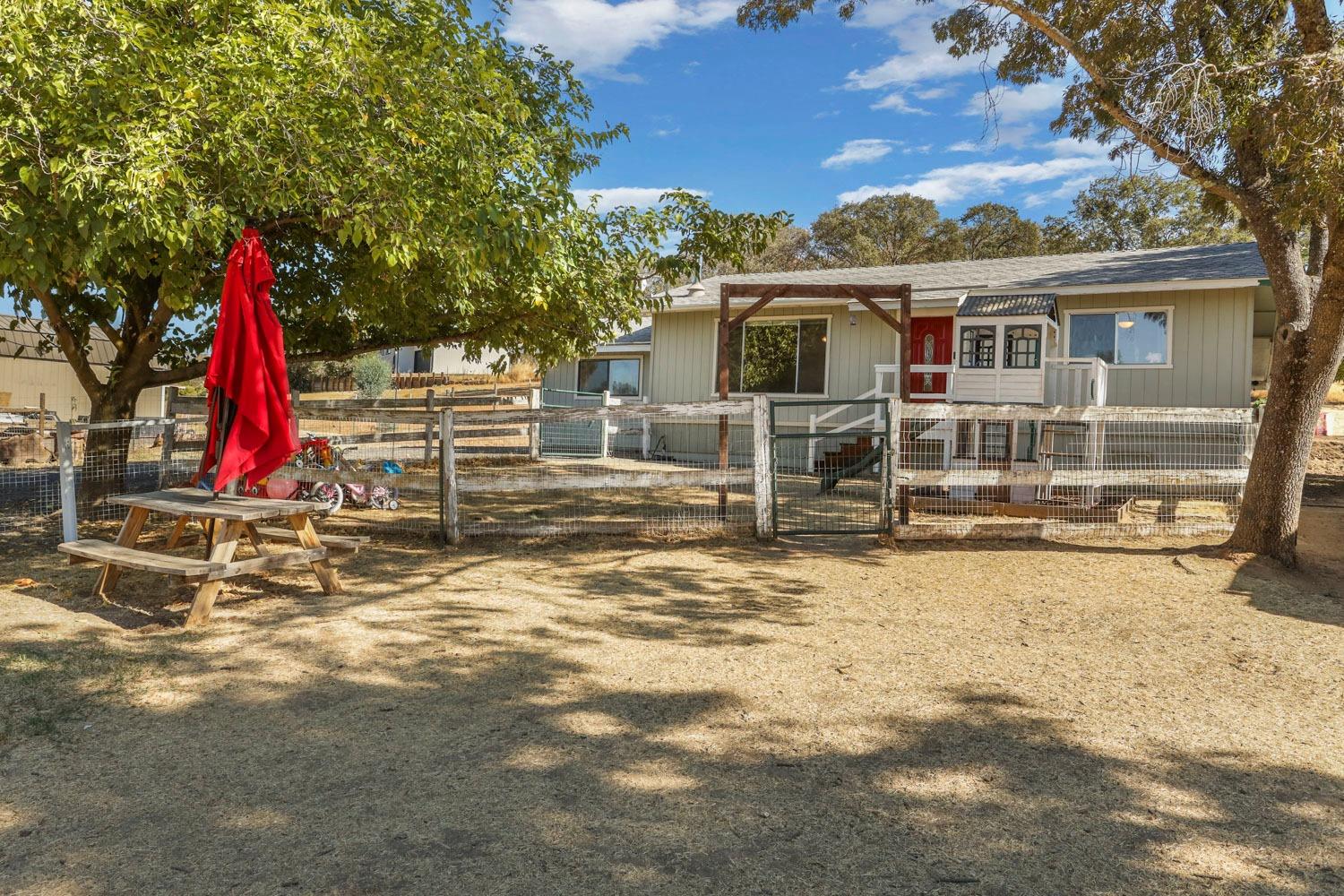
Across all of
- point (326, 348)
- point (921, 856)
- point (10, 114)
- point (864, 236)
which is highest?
point (864, 236)

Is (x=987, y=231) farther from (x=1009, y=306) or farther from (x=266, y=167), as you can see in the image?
(x=266, y=167)

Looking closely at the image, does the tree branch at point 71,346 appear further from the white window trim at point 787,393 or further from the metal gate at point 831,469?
the white window trim at point 787,393

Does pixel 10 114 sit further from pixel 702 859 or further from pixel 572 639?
pixel 702 859

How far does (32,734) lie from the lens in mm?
3688

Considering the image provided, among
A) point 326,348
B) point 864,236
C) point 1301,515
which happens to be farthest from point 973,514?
point 864,236

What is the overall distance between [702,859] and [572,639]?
8.37 feet

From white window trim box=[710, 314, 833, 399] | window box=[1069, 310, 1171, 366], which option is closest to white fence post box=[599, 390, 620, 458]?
white window trim box=[710, 314, 833, 399]

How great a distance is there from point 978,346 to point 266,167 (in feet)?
39.6

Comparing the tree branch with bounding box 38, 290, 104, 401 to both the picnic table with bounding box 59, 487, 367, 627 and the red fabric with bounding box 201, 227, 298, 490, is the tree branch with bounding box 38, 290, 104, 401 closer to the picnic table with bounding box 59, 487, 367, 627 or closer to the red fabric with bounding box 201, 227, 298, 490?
the picnic table with bounding box 59, 487, 367, 627

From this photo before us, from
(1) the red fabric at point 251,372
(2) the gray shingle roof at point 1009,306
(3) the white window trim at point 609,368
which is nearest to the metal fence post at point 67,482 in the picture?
(1) the red fabric at point 251,372

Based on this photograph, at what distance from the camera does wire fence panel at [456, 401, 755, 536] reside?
8125 millimetres

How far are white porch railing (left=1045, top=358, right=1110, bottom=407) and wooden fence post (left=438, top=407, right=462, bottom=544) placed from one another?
9.75 metres

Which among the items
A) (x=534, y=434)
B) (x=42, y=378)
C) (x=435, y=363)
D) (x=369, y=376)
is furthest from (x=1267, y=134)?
(x=435, y=363)

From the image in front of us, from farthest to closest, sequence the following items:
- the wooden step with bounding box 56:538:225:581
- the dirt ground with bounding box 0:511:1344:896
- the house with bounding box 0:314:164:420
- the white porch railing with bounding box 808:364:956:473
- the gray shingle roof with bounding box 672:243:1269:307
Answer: the house with bounding box 0:314:164:420 → the white porch railing with bounding box 808:364:956:473 → the gray shingle roof with bounding box 672:243:1269:307 → the wooden step with bounding box 56:538:225:581 → the dirt ground with bounding box 0:511:1344:896
